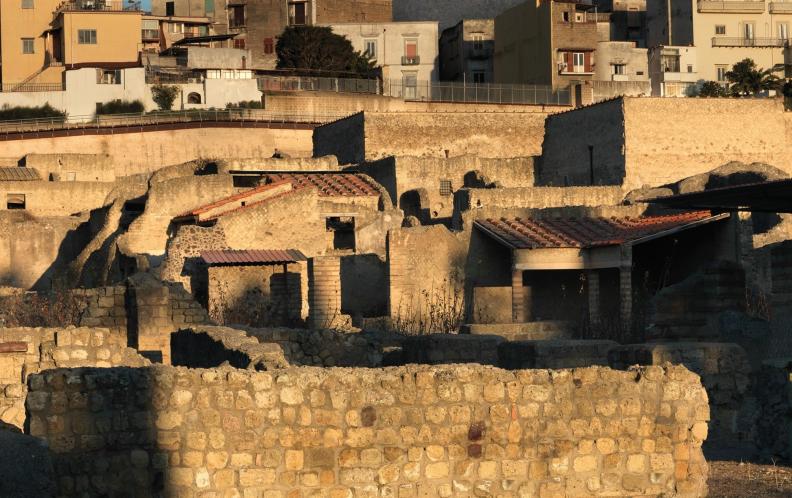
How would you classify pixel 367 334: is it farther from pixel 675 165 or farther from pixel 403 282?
pixel 675 165

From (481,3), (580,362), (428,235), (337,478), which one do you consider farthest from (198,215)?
(481,3)

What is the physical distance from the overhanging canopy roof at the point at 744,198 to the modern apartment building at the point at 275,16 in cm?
5656

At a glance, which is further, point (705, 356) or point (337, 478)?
point (705, 356)

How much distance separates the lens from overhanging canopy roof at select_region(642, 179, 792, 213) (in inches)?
676

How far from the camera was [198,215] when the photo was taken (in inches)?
1374

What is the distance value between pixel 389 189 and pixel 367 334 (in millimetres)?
21246

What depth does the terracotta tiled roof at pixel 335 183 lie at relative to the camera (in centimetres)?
3684

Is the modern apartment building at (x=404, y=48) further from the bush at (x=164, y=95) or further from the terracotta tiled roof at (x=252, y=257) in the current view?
the terracotta tiled roof at (x=252, y=257)

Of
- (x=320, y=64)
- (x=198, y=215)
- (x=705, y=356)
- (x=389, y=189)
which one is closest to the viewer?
(x=705, y=356)

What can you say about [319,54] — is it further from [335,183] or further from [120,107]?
[335,183]

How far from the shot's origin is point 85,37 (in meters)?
71.1

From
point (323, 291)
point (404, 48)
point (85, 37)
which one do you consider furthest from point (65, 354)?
point (404, 48)

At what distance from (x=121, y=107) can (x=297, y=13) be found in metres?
14.7

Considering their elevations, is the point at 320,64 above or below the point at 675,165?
above
